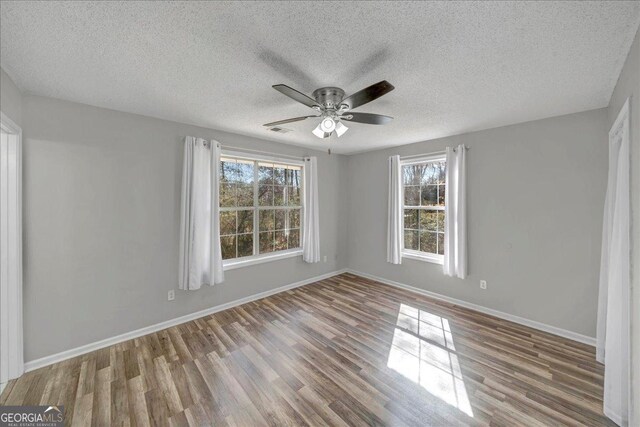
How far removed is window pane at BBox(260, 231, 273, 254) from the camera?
3981mm

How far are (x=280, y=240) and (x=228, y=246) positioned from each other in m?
0.90

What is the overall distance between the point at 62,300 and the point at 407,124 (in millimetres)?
4109

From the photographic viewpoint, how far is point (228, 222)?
3.60 meters

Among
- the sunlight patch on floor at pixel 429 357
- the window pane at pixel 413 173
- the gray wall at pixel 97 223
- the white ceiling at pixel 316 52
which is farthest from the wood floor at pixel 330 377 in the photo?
the white ceiling at pixel 316 52

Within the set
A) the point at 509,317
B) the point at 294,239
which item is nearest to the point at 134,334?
the point at 294,239

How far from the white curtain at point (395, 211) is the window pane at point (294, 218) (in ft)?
5.30

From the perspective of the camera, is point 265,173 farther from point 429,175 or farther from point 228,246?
point 429,175

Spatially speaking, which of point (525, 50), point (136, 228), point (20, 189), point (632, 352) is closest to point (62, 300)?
point (136, 228)

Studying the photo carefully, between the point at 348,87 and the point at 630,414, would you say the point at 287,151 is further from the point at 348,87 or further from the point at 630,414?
the point at 630,414

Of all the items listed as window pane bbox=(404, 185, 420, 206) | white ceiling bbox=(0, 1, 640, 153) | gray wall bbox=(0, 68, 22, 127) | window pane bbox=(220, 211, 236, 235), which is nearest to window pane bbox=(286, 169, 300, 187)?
window pane bbox=(220, 211, 236, 235)

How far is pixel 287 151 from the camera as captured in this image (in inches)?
162

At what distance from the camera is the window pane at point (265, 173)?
154 inches

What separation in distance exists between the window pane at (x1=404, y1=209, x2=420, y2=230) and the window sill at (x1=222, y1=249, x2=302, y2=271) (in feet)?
6.40

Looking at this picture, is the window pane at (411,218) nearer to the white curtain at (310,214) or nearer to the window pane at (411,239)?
the window pane at (411,239)
